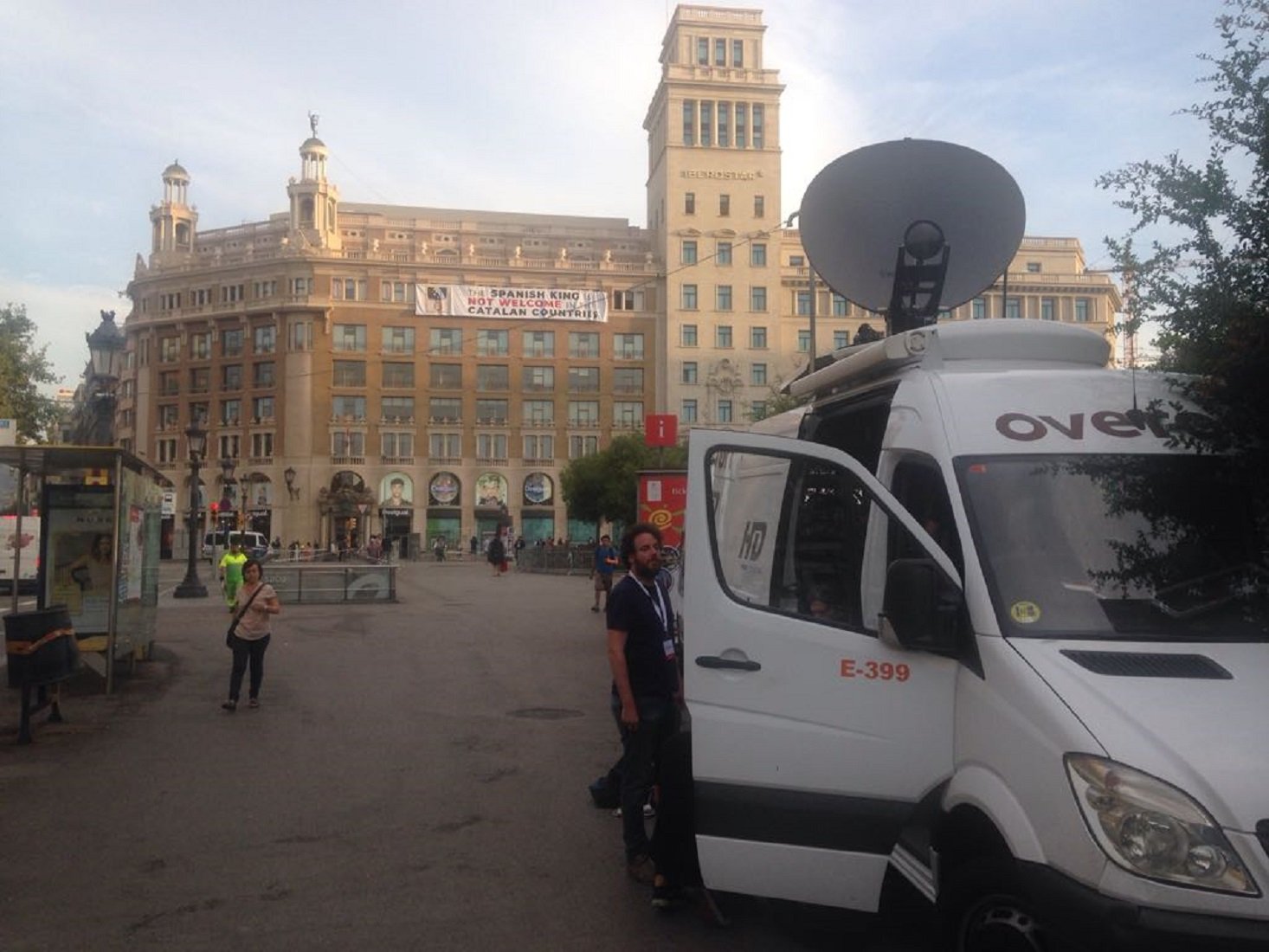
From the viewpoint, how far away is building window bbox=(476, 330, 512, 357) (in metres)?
82.8

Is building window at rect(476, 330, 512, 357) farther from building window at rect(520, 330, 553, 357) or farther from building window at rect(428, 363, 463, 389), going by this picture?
building window at rect(428, 363, 463, 389)

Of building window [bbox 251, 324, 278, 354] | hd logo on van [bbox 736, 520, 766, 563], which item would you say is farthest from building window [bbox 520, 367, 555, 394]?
hd logo on van [bbox 736, 520, 766, 563]

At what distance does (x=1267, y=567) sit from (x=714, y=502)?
2.16 meters

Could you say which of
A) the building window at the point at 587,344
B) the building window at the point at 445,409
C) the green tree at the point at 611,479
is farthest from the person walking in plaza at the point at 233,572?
the building window at the point at 587,344

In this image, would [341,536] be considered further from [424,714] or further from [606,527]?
[424,714]

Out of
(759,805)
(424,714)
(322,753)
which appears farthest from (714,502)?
(424,714)

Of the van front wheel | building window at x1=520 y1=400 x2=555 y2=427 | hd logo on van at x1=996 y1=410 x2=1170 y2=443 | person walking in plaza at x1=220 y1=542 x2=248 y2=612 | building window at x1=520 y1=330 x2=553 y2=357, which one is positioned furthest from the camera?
building window at x1=520 y1=400 x2=555 y2=427

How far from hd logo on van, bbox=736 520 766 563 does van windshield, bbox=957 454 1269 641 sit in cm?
127

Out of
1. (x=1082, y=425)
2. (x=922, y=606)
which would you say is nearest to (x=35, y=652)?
(x=922, y=606)

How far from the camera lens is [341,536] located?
8056cm

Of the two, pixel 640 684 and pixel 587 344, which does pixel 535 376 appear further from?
pixel 640 684

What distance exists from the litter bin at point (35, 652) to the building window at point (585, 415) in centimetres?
7438

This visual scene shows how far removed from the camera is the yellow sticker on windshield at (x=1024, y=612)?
13.3ft

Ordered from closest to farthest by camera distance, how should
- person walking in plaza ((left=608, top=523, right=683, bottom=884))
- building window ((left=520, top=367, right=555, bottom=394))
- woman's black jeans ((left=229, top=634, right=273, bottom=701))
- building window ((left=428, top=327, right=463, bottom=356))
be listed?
person walking in plaza ((left=608, top=523, right=683, bottom=884)) → woman's black jeans ((left=229, top=634, right=273, bottom=701)) → building window ((left=428, top=327, right=463, bottom=356)) → building window ((left=520, top=367, right=555, bottom=394))
